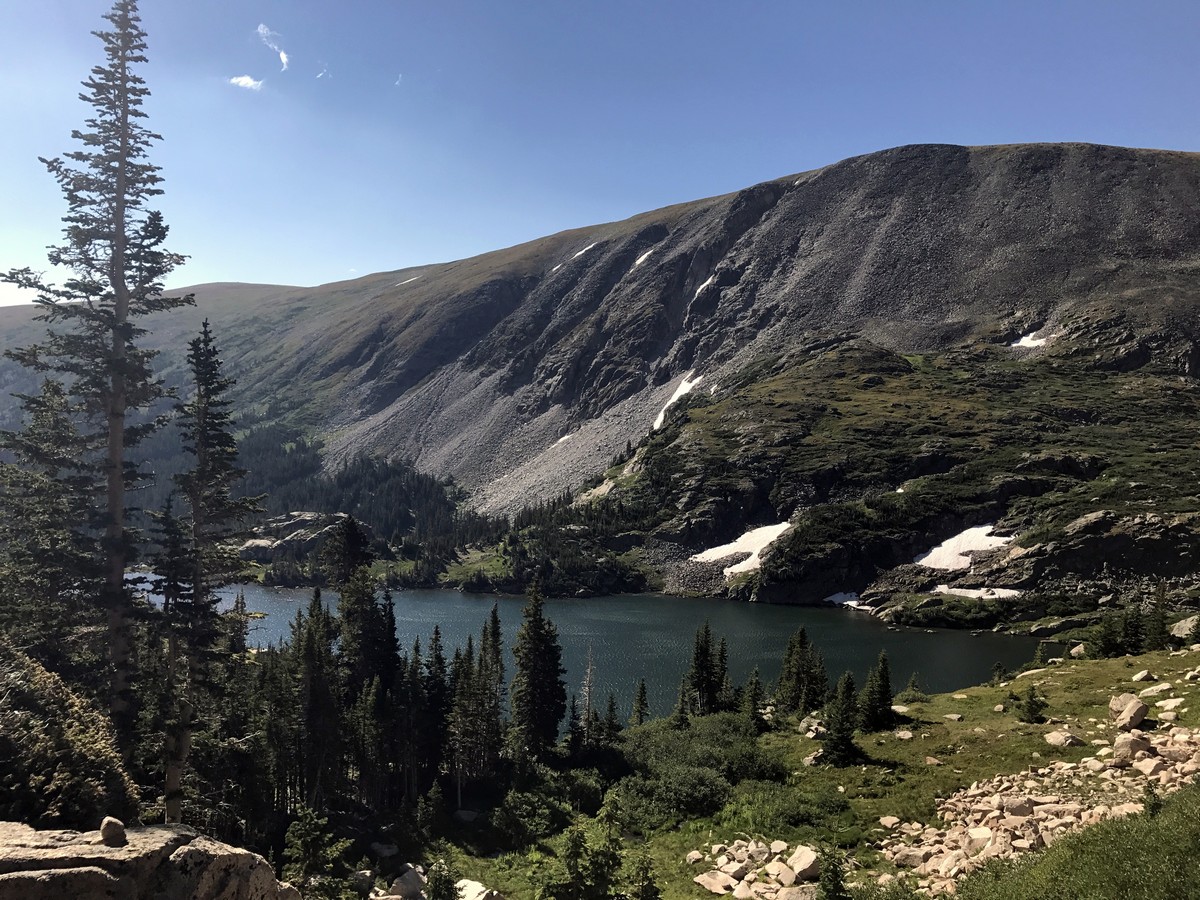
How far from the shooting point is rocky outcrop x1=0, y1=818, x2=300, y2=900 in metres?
9.28

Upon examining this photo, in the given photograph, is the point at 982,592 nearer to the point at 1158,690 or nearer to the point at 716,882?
the point at 1158,690

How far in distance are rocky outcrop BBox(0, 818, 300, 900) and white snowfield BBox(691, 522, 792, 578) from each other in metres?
157

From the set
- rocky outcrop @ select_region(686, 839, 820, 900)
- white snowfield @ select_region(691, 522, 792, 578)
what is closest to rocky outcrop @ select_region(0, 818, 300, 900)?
rocky outcrop @ select_region(686, 839, 820, 900)

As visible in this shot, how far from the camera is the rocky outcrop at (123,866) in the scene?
928 cm

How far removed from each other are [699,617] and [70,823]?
129306 mm

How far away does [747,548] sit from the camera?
17075 cm

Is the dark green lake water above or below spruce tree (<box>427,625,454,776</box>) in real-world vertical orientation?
below

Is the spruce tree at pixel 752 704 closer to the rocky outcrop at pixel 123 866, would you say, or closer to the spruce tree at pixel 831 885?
the spruce tree at pixel 831 885

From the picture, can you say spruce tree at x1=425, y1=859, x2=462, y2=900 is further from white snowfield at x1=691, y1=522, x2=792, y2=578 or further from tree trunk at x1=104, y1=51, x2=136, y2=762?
white snowfield at x1=691, y1=522, x2=792, y2=578

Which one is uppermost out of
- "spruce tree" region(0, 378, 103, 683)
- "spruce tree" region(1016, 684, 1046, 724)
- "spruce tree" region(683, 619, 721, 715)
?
"spruce tree" region(0, 378, 103, 683)

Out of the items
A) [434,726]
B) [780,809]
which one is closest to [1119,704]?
[780,809]

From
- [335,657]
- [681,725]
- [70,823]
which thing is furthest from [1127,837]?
[335,657]

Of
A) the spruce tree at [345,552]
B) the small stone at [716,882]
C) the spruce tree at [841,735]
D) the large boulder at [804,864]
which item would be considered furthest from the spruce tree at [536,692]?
the large boulder at [804,864]

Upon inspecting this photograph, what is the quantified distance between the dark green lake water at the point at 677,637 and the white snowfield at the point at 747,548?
49.3 ft
